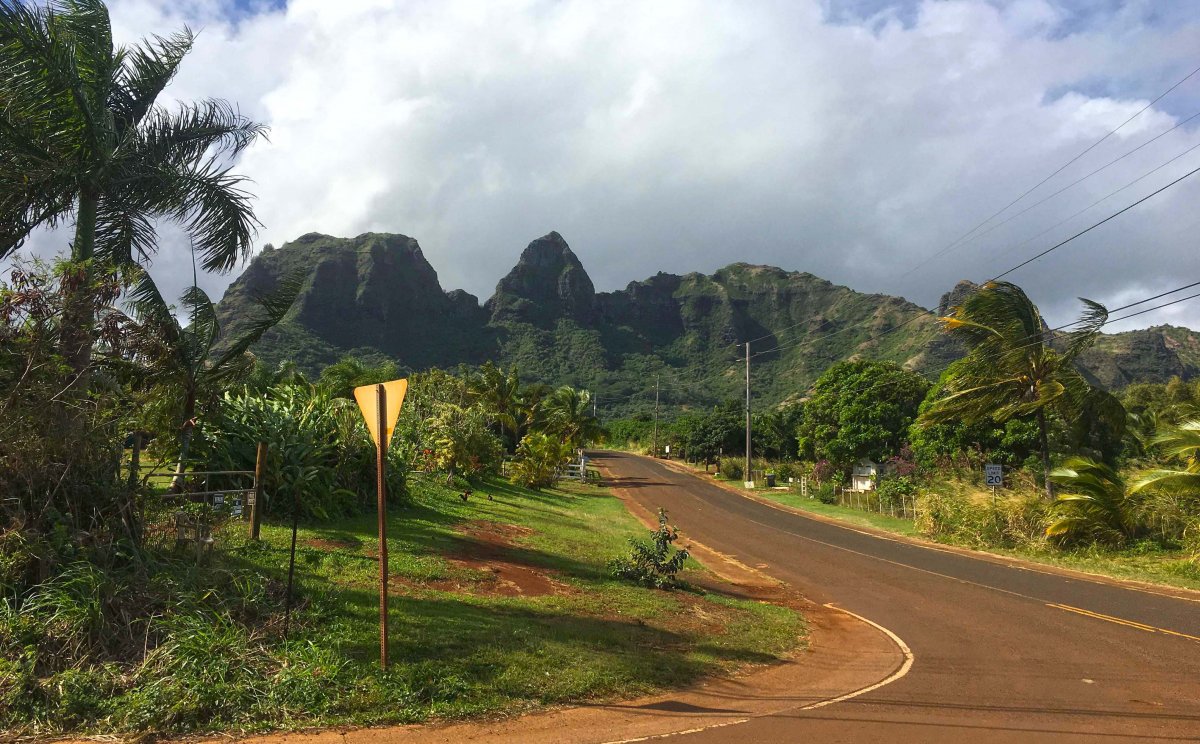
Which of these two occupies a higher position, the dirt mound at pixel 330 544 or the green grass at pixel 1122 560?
the dirt mound at pixel 330 544

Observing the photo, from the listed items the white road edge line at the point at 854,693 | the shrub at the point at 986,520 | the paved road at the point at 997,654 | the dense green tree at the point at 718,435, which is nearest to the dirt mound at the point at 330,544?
the white road edge line at the point at 854,693

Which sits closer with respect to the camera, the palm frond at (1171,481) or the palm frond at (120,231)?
the palm frond at (120,231)

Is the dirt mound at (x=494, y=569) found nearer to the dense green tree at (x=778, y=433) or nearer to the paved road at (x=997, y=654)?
the paved road at (x=997, y=654)

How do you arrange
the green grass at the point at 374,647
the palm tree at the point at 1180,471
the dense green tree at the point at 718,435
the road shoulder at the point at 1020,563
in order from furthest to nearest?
1. the dense green tree at the point at 718,435
2. the palm tree at the point at 1180,471
3. the road shoulder at the point at 1020,563
4. the green grass at the point at 374,647

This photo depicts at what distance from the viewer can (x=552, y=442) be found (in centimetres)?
3728

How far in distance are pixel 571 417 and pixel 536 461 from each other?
17.9 m

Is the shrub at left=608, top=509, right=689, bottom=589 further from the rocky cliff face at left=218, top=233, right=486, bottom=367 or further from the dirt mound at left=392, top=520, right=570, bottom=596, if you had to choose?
the rocky cliff face at left=218, top=233, right=486, bottom=367

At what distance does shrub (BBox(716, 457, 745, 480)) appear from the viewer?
5659cm

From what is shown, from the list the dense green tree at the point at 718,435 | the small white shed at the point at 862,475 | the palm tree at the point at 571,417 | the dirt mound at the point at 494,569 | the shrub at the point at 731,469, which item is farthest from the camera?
the dense green tree at the point at 718,435

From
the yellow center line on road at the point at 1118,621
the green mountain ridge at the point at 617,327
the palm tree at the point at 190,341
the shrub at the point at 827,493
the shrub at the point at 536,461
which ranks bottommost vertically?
the yellow center line on road at the point at 1118,621

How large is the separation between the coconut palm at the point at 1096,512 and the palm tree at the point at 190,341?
19.4 metres

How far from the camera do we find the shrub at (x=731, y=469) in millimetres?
56594

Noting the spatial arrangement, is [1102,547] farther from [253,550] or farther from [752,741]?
[253,550]

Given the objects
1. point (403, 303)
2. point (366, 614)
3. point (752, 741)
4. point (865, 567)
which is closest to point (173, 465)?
point (366, 614)
